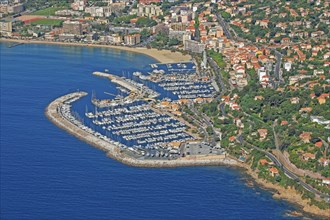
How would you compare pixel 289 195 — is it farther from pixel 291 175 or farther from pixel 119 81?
pixel 119 81

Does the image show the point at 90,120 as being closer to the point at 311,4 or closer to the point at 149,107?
the point at 149,107

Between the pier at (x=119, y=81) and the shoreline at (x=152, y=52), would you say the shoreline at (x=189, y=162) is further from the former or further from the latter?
the shoreline at (x=152, y=52)

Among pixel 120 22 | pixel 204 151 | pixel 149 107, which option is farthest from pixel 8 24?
pixel 204 151

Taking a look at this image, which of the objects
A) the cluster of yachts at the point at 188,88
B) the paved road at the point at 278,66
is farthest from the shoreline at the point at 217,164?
the paved road at the point at 278,66

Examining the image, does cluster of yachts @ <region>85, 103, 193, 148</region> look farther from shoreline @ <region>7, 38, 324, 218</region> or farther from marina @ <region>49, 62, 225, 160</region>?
shoreline @ <region>7, 38, 324, 218</region>

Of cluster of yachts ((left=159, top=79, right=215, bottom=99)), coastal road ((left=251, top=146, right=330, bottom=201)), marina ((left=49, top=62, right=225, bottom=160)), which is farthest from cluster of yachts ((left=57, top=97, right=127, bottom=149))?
coastal road ((left=251, top=146, right=330, bottom=201))

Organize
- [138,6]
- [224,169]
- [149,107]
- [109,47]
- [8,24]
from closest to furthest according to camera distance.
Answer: [224,169], [149,107], [109,47], [8,24], [138,6]
